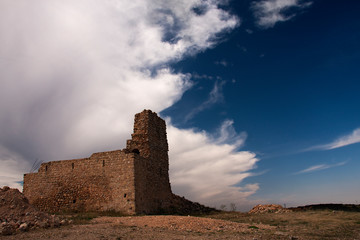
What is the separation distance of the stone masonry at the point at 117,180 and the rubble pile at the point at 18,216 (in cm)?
515

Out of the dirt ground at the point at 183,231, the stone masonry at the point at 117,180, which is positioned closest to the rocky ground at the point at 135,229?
the dirt ground at the point at 183,231

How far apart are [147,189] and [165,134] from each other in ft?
16.2

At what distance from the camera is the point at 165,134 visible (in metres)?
20.1

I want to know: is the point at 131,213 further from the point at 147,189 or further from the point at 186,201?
the point at 186,201

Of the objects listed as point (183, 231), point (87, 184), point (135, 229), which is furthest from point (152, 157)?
point (183, 231)

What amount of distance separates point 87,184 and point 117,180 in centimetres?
211

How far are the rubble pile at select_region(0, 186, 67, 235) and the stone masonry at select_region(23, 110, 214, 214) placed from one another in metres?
5.15

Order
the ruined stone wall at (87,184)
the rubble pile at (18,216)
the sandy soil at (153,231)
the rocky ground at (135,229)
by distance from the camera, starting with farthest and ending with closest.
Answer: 1. the ruined stone wall at (87,184)
2. the rubble pile at (18,216)
3. the rocky ground at (135,229)
4. the sandy soil at (153,231)

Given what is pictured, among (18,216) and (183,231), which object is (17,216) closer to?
(18,216)

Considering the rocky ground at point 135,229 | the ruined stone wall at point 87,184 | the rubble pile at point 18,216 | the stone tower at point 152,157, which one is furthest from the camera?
the stone tower at point 152,157

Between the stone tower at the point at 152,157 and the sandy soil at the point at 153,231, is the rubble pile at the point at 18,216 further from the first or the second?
the stone tower at the point at 152,157

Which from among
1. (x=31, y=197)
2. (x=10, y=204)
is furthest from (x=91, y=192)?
(x=10, y=204)

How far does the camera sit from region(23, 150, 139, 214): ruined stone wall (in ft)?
49.0

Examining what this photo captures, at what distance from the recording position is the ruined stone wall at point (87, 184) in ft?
49.0
